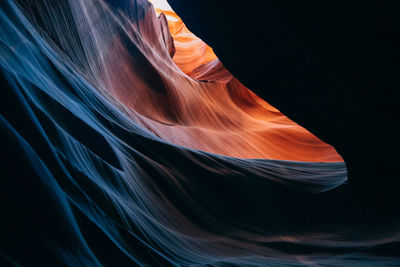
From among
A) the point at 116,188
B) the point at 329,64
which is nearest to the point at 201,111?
the point at 329,64

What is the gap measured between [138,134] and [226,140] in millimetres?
3061

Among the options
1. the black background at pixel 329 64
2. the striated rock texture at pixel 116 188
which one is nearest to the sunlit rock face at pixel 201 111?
the striated rock texture at pixel 116 188

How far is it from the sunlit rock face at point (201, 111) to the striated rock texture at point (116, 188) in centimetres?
41

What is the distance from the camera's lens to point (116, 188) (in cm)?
147

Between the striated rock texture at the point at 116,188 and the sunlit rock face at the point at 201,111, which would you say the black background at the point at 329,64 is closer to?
the striated rock texture at the point at 116,188

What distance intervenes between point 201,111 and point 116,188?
13.6 feet

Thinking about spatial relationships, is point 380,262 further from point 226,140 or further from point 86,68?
point 226,140

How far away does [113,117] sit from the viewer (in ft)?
7.36

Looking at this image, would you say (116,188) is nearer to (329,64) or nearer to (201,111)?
(329,64)

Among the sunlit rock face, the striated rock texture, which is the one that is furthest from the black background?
the sunlit rock face

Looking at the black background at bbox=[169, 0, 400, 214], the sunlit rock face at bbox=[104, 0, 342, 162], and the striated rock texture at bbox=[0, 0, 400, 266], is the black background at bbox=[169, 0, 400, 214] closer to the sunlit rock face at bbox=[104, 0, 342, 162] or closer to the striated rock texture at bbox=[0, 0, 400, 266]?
the striated rock texture at bbox=[0, 0, 400, 266]

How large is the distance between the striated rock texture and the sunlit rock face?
414mm

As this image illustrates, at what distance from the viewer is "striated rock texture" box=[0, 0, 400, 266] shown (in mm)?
886

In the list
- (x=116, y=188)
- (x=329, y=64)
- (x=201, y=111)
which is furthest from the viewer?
(x=201, y=111)
